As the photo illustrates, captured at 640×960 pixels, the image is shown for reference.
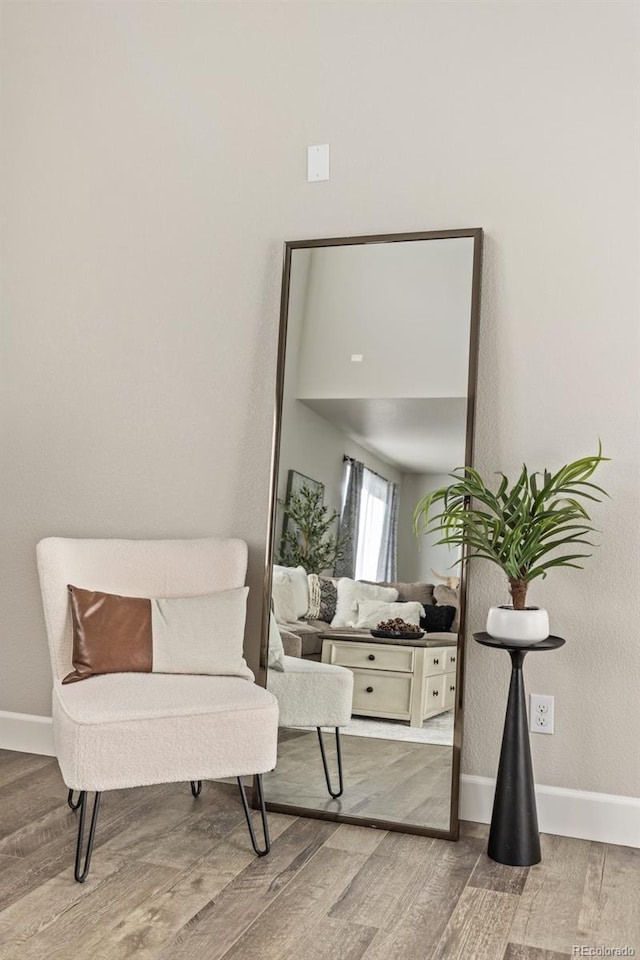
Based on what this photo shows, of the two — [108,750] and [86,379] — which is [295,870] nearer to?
[108,750]

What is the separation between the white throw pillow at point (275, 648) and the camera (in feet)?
8.89

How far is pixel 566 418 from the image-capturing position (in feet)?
8.46

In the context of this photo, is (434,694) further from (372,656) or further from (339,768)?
(339,768)

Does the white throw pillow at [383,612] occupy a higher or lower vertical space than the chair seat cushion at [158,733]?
higher

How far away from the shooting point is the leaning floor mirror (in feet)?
8.36

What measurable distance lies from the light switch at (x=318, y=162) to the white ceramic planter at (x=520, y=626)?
1566mm

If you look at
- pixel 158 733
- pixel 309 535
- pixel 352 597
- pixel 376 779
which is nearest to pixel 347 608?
pixel 352 597

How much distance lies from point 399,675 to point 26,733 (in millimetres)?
1452

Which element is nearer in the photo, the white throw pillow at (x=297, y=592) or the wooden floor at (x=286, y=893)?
the wooden floor at (x=286, y=893)

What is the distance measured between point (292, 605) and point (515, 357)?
→ 1.03 m

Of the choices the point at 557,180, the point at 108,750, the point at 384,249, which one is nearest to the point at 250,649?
the point at 108,750

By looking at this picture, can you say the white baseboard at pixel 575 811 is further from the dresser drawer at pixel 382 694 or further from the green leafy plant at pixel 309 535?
the green leafy plant at pixel 309 535

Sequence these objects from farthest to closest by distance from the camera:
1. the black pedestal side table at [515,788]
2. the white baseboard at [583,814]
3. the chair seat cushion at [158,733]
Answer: the white baseboard at [583,814], the black pedestal side table at [515,788], the chair seat cushion at [158,733]

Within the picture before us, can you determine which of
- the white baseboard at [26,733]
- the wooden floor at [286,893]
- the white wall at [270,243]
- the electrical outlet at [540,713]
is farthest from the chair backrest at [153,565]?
the electrical outlet at [540,713]
